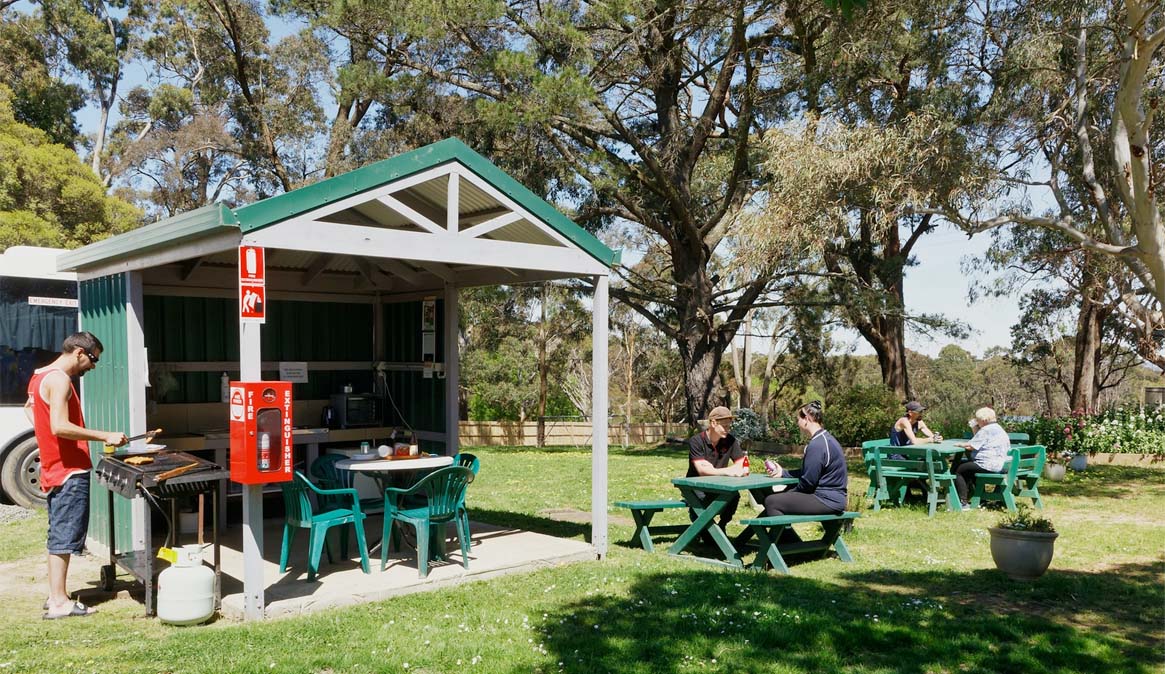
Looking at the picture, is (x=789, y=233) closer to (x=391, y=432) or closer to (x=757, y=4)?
(x=757, y=4)

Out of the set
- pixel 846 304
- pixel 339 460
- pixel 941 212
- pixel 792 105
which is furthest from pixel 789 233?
pixel 339 460

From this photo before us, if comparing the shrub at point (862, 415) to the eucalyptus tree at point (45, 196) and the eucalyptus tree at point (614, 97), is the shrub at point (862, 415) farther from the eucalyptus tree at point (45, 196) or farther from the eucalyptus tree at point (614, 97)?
the eucalyptus tree at point (45, 196)

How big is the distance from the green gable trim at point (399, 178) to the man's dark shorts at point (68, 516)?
228cm

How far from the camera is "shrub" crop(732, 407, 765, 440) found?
20.5m

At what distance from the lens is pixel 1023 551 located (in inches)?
272

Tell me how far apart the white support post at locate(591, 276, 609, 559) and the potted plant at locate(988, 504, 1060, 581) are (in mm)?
3159

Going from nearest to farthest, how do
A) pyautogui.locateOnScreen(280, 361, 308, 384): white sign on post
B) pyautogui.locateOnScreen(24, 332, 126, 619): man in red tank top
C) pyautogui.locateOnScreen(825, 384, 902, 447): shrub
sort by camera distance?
pyautogui.locateOnScreen(24, 332, 126, 619): man in red tank top → pyautogui.locateOnScreen(280, 361, 308, 384): white sign on post → pyautogui.locateOnScreen(825, 384, 902, 447): shrub

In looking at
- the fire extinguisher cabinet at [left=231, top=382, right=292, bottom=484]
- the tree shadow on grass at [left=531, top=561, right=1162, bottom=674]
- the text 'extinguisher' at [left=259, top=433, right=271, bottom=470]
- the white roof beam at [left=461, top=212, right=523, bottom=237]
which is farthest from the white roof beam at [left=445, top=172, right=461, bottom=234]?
the tree shadow on grass at [left=531, top=561, right=1162, bottom=674]

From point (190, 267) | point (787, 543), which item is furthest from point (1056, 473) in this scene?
point (190, 267)

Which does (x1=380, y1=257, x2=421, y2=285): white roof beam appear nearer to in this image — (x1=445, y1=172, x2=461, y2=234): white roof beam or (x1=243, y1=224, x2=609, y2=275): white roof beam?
(x1=243, y1=224, x2=609, y2=275): white roof beam

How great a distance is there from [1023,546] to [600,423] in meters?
3.46

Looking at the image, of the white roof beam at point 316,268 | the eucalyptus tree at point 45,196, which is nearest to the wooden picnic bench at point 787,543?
the white roof beam at point 316,268

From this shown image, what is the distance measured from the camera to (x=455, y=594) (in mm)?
6520

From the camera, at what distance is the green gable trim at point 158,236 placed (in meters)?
5.70
